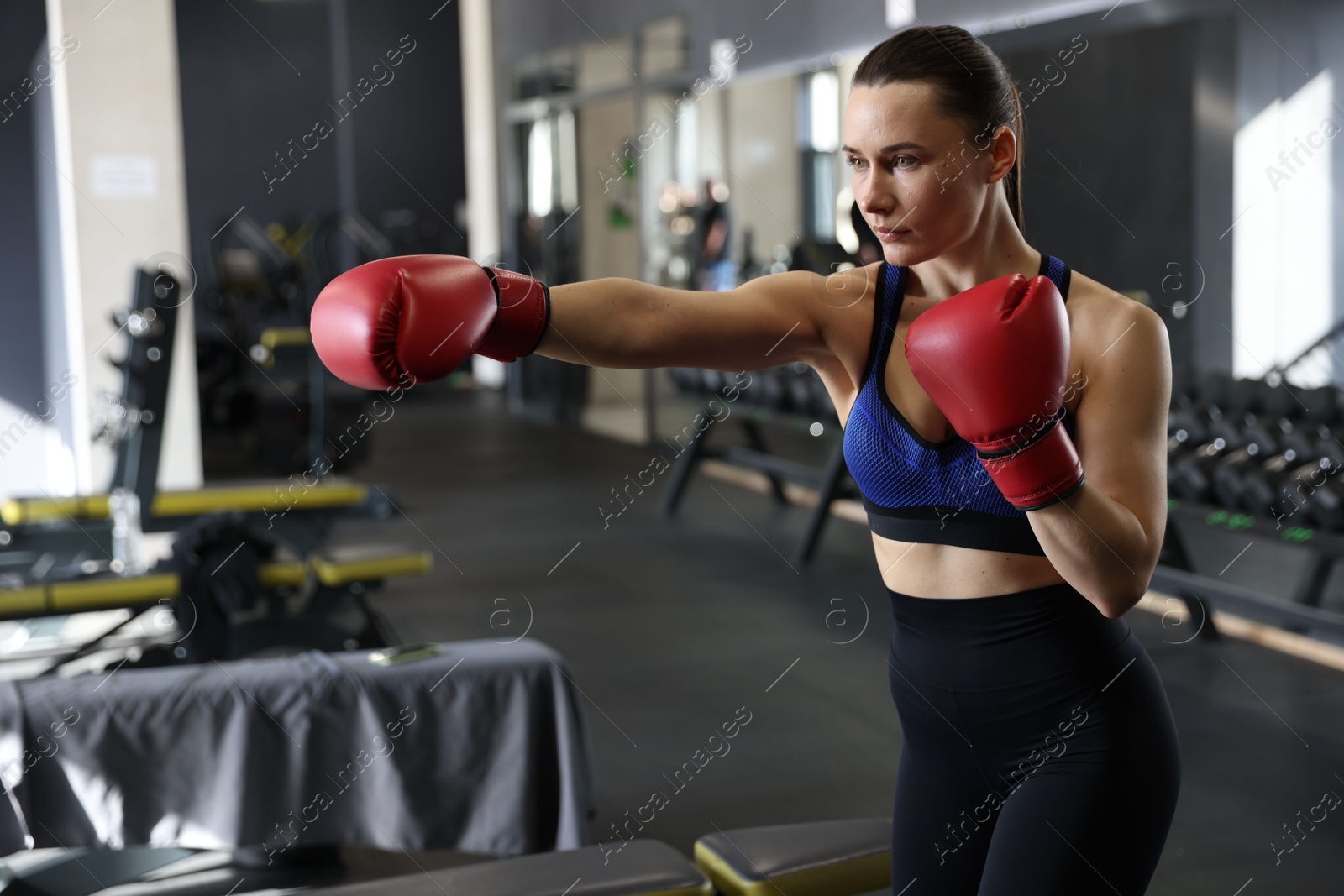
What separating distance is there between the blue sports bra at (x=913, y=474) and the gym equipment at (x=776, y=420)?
3.78 metres

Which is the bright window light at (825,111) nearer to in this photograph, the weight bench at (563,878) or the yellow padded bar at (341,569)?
the yellow padded bar at (341,569)

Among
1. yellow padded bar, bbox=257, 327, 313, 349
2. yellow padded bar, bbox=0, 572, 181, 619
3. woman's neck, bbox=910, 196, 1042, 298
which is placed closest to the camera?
woman's neck, bbox=910, 196, 1042, 298

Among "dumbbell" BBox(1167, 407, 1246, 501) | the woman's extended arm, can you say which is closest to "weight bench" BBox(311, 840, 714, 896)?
the woman's extended arm

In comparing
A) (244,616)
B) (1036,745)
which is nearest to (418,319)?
(1036,745)

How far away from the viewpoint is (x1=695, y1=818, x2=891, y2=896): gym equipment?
1.80 metres

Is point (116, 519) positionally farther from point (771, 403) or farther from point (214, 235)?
point (214, 235)

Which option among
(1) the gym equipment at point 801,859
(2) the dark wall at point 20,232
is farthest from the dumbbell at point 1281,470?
(2) the dark wall at point 20,232

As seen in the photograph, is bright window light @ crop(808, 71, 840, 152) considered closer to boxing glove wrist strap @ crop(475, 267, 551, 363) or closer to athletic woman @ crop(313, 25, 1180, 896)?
athletic woman @ crop(313, 25, 1180, 896)

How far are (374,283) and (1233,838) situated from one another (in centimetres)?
247

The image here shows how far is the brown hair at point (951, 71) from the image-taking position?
1169 millimetres

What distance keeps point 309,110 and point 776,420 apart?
29.1ft

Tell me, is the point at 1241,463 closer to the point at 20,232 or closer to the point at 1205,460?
the point at 1205,460

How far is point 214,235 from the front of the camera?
353 inches

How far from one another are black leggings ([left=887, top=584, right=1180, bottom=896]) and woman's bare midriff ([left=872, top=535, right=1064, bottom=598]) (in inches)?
0.4
